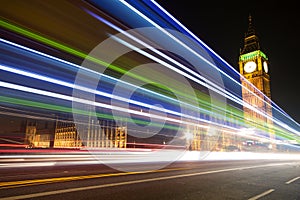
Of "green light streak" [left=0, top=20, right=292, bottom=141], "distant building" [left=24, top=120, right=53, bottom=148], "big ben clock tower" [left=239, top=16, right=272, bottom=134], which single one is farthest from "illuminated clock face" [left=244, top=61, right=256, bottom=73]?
"distant building" [left=24, top=120, right=53, bottom=148]

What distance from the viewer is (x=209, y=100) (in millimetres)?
29750

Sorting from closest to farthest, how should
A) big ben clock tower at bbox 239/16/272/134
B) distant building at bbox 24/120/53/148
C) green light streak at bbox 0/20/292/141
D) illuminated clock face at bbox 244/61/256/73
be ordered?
green light streak at bbox 0/20/292/141 → distant building at bbox 24/120/53/148 → big ben clock tower at bbox 239/16/272/134 → illuminated clock face at bbox 244/61/256/73

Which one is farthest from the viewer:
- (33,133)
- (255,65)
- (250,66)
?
(250,66)

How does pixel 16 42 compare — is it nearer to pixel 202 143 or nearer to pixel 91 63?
pixel 91 63

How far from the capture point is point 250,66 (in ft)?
416

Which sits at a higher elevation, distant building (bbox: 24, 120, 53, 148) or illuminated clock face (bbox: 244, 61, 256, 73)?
illuminated clock face (bbox: 244, 61, 256, 73)

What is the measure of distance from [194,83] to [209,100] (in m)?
6.24

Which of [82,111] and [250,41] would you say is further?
[250,41]

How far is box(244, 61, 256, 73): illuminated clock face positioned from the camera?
125250 millimetres

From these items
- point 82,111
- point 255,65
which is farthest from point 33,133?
point 255,65

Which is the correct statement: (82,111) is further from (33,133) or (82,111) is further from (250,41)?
(250,41)

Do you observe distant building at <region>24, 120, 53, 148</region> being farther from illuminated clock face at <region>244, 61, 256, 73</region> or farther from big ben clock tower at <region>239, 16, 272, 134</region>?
illuminated clock face at <region>244, 61, 256, 73</region>

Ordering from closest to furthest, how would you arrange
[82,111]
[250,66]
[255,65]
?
[82,111], [255,65], [250,66]

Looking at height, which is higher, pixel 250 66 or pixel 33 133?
pixel 250 66
